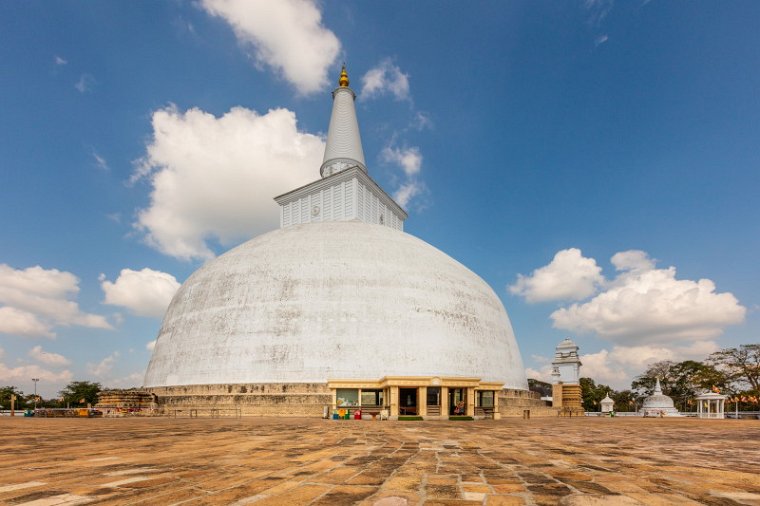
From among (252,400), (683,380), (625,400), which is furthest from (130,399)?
(625,400)

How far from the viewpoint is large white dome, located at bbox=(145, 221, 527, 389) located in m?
25.3

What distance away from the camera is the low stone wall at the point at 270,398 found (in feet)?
79.6

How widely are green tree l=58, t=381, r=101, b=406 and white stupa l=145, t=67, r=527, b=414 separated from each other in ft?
135

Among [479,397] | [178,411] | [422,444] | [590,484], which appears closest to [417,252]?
[479,397]

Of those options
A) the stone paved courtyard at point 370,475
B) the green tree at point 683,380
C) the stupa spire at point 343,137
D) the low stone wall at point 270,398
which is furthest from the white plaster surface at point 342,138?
the green tree at point 683,380

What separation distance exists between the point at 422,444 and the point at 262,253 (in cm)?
2269

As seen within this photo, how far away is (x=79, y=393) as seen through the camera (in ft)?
213

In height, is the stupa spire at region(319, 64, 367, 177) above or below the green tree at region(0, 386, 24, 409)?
above

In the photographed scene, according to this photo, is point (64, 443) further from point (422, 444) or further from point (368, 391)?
point (368, 391)

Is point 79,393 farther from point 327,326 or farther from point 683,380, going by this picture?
point 683,380

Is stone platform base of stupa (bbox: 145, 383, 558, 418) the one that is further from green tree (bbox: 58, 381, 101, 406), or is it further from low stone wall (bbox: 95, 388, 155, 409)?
green tree (bbox: 58, 381, 101, 406)

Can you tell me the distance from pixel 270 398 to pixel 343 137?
27.2m

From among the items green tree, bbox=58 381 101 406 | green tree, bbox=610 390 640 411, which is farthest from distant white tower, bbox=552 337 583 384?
green tree, bbox=58 381 101 406

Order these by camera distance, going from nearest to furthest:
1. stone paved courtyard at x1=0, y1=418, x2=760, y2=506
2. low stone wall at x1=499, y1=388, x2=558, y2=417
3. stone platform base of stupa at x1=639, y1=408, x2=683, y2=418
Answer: stone paved courtyard at x1=0, y1=418, x2=760, y2=506 → low stone wall at x1=499, y1=388, x2=558, y2=417 → stone platform base of stupa at x1=639, y1=408, x2=683, y2=418
